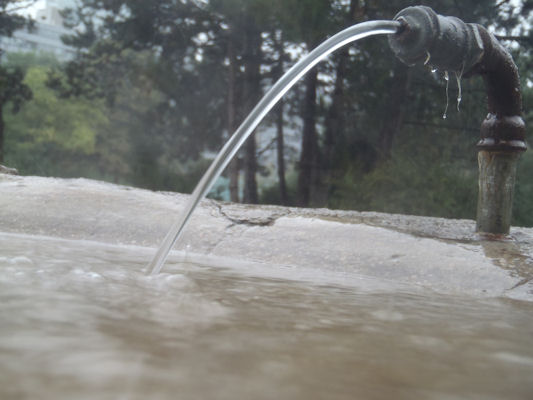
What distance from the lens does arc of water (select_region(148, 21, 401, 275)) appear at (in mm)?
2068

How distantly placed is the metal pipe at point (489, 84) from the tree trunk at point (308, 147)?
7.01 meters

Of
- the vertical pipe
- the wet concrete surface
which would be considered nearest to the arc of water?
the wet concrete surface

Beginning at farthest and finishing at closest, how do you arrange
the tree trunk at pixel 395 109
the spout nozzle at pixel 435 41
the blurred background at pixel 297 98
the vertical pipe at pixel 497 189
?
the tree trunk at pixel 395 109
the blurred background at pixel 297 98
the vertical pipe at pixel 497 189
the spout nozzle at pixel 435 41

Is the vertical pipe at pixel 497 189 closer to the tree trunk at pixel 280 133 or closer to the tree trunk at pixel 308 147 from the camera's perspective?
the tree trunk at pixel 308 147

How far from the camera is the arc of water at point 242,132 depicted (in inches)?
81.4

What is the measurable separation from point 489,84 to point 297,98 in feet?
29.7

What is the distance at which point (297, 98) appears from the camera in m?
11.6

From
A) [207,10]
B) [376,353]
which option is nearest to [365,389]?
[376,353]

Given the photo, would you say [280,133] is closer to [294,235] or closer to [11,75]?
[11,75]

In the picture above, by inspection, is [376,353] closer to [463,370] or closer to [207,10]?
[463,370]

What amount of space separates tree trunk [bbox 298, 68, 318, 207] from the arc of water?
24.2 ft

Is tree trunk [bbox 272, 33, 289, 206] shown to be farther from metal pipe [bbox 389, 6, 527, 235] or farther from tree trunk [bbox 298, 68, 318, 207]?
metal pipe [bbox 389, 6, 527, 235]

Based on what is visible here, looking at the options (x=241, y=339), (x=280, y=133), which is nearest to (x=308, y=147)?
(x=280, y=133)

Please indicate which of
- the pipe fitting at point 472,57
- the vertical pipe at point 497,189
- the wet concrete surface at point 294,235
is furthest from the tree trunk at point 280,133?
the vertical pipe at point 497,189
